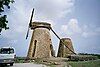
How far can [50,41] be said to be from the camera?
46.0 meters

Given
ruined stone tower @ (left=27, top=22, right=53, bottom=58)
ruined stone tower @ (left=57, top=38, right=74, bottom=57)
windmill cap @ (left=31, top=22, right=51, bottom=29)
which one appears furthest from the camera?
ruined stone tower @ (left=57, top=38, right=74, bottom=57)

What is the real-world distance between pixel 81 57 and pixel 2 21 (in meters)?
19.2

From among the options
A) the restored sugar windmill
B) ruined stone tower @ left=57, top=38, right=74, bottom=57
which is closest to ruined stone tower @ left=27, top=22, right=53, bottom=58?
the restored sugar windmill

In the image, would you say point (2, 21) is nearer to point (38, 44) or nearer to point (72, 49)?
point (38, 44)

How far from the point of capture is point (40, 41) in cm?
4306

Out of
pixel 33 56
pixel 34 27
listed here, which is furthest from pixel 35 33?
pixel 33 56

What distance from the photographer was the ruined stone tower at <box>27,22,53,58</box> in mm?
42678

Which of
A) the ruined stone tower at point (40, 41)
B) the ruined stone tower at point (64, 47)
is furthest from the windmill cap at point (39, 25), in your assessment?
the ruined stone tower at point (64, 47)

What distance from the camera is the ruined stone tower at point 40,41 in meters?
42.7

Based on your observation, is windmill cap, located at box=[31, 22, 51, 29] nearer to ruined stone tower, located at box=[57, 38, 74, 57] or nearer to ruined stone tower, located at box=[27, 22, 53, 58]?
ruined stone tower, located at box=[27, 22, 53, 58]

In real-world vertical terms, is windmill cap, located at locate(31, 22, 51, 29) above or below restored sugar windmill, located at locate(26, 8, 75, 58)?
above

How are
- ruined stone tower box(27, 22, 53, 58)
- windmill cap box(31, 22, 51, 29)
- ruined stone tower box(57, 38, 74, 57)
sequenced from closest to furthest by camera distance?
1. ruined stone tower box(27, 22, 53, 58)
2. windmill cap box(31, 22, 51, 29)
3. ruined stone tower box(57, 38, 74, 57)

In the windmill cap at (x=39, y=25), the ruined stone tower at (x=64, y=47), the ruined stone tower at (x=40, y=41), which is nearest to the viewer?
the ruined stone tower at (x=40, y=41)

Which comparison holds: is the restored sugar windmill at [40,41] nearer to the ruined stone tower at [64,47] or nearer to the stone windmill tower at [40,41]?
the stone windmill tower at [40,41]
